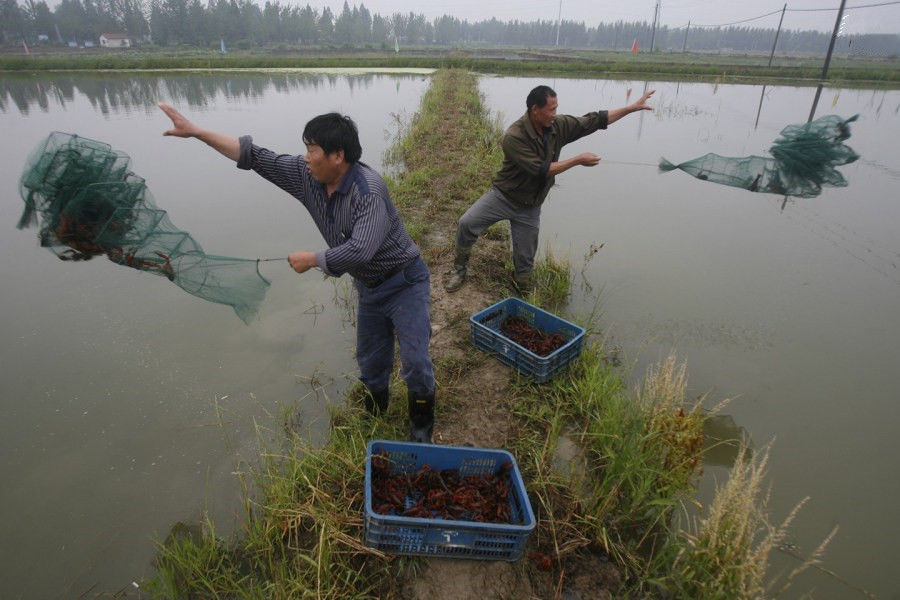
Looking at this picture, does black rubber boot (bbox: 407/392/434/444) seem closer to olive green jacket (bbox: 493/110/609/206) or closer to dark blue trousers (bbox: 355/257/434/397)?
dark blue trousers (bbox: 355/257/434/397)

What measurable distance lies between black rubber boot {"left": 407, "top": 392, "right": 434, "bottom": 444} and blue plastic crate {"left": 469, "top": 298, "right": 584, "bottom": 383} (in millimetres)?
775

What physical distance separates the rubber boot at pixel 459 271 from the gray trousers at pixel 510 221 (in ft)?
0.23

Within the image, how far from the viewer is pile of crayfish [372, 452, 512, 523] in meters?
2.04

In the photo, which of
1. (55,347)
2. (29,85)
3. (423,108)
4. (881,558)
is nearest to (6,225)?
(55,347)

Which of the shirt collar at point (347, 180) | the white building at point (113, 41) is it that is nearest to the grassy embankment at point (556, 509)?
the shirt collar at point (347, 180)

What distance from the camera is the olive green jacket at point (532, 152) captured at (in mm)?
3607

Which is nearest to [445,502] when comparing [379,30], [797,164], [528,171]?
[528,171]

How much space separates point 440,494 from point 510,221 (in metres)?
2.49

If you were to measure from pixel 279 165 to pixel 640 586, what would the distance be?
2.47m

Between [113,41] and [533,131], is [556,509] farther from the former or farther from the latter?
[113,41]

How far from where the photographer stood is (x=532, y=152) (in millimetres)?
3629

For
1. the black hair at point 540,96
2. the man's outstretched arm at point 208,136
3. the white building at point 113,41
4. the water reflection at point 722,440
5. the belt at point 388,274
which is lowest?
the water reflection at point 722,440

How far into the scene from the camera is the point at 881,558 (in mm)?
2309

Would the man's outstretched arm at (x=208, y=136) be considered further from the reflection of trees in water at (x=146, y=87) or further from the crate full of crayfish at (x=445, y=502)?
the reflection of trees in water at (x=146, y=87)
